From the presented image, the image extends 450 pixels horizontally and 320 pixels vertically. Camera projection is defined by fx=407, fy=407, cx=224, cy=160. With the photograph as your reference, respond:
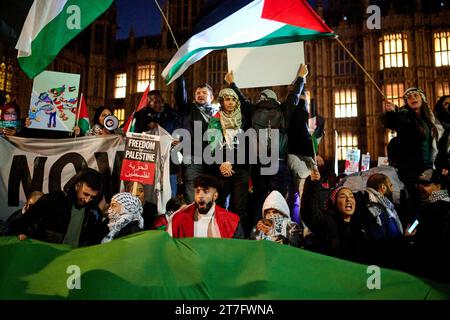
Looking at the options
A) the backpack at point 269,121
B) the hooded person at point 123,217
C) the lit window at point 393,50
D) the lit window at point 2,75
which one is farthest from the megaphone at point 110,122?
the lit window at point 2,75

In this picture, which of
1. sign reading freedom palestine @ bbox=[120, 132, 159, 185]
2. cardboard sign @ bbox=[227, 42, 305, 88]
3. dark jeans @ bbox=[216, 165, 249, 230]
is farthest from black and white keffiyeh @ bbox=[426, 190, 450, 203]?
sign reading freedom palestine @ bbox=[120, 132, 159, 185]

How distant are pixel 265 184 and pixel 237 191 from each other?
40 centimetres

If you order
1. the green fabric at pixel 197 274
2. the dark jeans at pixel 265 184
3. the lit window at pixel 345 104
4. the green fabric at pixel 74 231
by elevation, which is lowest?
the green fabric at pixel 197 274

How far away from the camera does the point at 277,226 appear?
13.8 feet

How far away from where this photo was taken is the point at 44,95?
7035 mm

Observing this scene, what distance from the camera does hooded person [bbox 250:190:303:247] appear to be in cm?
415

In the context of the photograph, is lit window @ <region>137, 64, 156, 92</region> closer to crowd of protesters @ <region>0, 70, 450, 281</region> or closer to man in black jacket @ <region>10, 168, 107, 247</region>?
crowd of protesters @ <region>0, 70, 450, 281</region>

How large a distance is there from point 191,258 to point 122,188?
325 cm

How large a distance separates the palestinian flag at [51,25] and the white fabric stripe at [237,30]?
1.31m

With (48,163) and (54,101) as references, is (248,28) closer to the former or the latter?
(48,163)

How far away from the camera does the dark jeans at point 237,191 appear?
5.20m

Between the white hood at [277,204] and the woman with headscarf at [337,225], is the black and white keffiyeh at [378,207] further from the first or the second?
the white hood at [277,204]

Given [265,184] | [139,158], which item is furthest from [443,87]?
[139,158]
